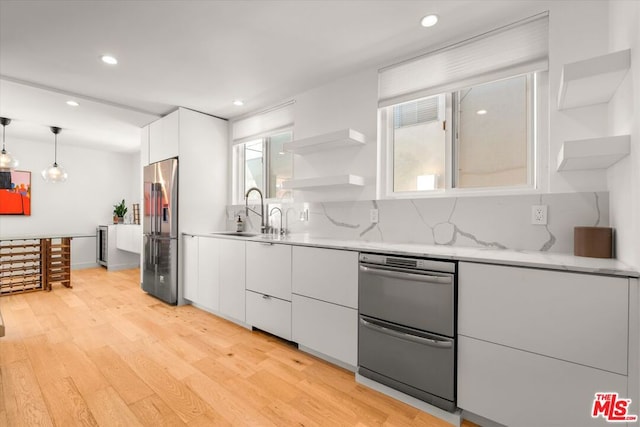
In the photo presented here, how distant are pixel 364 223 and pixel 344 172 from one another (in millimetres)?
525

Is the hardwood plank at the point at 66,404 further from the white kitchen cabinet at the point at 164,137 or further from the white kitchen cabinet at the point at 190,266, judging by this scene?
the white kitchen cabinet at the point at 164,137

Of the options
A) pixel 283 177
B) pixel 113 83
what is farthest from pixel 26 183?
pixel 283 177

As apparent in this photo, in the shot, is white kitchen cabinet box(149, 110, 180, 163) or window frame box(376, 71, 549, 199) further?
white kitchen cabinet box(149, 110, 180, 163)

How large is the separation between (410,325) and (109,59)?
3.14 metres

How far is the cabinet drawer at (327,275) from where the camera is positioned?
2039mm

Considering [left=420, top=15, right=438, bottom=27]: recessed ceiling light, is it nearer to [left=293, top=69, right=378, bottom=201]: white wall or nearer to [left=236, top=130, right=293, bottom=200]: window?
[left=293, top=69, right=378, bottom=201]: white wall

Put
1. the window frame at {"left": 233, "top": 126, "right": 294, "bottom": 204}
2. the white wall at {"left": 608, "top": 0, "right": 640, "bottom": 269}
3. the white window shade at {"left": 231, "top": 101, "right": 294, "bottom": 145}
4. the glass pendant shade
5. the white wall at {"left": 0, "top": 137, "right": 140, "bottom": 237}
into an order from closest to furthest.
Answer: the white wall at {"left": 608, "top": 0, "right": 640, "bottom": 269}
the white window shade at {"left": 231, "top": 101, "right": 294, "bottom": 145}
the window frame at {"left": 233, "top": 126, "right": 294, "bottom": 204}
the glass pendant shade
the white wall at {"left": 0, "top": 137, "right": 140, "bottom": 237}

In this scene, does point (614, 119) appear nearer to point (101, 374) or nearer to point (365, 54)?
point (365, 54)

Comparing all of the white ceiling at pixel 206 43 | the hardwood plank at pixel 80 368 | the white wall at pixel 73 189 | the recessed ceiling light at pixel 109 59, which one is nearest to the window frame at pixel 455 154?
the white ceiling at pixel 206 43

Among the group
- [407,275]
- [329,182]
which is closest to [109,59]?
[329,182]

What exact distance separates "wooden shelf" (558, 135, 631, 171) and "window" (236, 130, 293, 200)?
257cm

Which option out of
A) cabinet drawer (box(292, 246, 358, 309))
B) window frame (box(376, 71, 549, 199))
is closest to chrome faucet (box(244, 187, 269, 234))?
cabinet drawer (box(292, 246, 358, 309))

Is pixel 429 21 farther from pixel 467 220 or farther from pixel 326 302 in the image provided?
pixel 326 302

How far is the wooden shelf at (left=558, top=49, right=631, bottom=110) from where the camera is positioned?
130 cm
